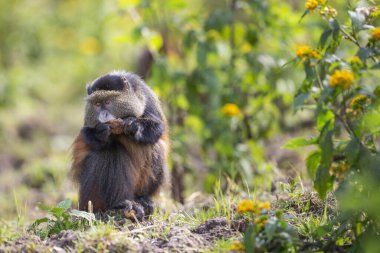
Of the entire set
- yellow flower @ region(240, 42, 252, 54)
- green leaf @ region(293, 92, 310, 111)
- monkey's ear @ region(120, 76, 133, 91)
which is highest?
green leaf @ region(293, 92, 310, 111)

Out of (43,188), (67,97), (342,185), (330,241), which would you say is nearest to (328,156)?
(342,185)

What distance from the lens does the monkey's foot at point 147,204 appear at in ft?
16.5

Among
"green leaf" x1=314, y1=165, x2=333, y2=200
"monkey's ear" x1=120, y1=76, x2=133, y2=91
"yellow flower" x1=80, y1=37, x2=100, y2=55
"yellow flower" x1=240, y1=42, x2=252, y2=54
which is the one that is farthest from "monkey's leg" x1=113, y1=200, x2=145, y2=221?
"yellow flower" x1=80, y1=37, x2=100, y2=55

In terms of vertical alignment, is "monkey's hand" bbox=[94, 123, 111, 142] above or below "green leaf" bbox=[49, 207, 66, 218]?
above

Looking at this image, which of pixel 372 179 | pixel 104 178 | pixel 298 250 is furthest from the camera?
pixel 104 178

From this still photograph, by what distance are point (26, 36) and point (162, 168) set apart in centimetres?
795

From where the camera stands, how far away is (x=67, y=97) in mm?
12320

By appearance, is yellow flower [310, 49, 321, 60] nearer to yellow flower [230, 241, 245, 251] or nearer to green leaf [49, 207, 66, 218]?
yellow flower [230, 241, 245, 251]

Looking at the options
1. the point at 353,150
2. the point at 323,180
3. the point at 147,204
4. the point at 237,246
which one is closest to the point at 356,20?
the point at 353,150

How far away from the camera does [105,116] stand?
4910 millimetres

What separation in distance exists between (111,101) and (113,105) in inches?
1.4

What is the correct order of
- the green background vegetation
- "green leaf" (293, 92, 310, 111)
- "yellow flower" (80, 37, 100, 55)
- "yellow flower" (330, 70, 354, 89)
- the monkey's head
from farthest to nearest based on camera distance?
"yellow flower" (80, 37, 100, 55) < the monkey's head < the green background vegetation < "green leaf" (293, 92, 310, 111) < "yellow flower" (330, 70, 354, 89)

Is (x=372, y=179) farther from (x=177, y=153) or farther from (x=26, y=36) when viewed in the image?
(x=26, y=36)

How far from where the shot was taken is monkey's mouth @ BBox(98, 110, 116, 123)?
192 inches
